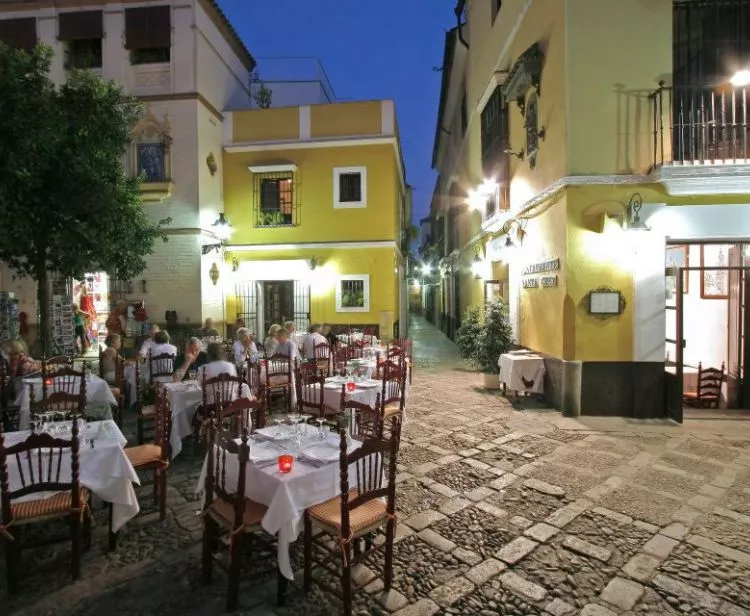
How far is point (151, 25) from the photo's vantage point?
475 inches

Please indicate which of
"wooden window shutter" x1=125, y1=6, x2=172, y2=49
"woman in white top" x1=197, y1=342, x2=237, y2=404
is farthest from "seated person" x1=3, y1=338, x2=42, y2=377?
"wooden window shutter" x1=125, y1=6, x2=172, y2=49

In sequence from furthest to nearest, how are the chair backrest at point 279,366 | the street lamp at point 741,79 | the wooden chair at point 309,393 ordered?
1. the chair backrest at point 279,366
2. the street lamp at point 741,79
3. the wooden chair at point 309,393

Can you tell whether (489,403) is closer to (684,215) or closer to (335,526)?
(684,215)

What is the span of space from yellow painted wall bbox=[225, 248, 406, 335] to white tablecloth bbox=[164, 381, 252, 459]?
7.70 metres

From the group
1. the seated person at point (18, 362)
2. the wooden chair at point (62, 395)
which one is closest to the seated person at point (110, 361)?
the seated person at point (18, 362)

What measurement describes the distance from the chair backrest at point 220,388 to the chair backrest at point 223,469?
201 cm

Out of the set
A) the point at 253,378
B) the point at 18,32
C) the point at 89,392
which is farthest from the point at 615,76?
the point at 18,32

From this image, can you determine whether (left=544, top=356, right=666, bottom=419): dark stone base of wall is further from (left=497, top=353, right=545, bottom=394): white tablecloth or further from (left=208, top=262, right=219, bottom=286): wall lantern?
(left=208, top=262, right=219, bottom=286): wall lantern

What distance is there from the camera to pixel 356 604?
3.10 m

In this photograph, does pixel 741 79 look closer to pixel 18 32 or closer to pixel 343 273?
pixel 343 273

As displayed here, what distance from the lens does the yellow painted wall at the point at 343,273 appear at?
44.7 ft

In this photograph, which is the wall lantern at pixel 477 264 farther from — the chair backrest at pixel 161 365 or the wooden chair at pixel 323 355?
the chair backrest at pixel 161 365

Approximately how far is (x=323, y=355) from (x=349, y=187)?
622 cm

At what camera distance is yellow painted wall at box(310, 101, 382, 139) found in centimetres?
1355
